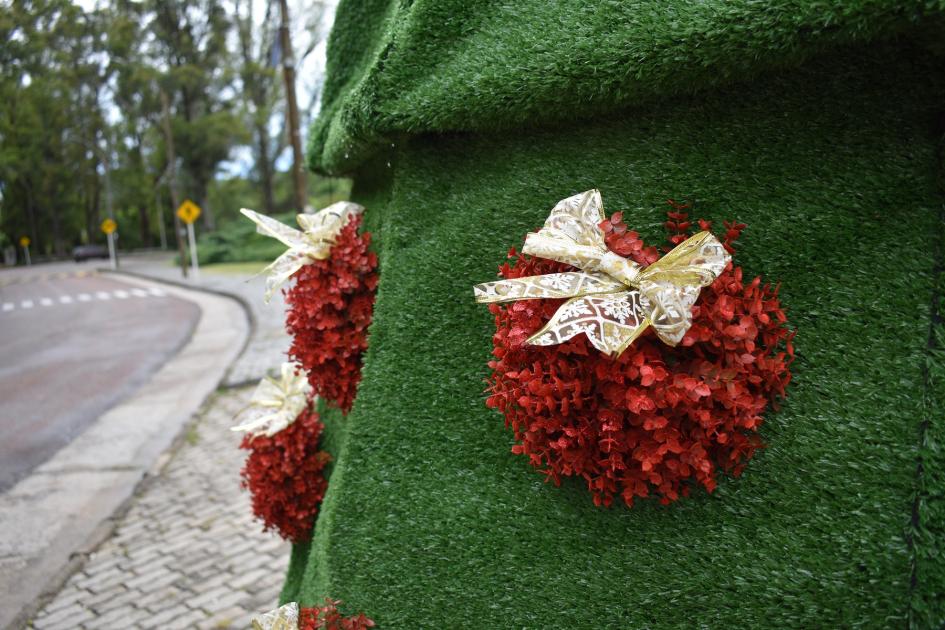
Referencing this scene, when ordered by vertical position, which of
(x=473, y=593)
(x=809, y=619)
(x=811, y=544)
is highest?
(x=811, y=544)

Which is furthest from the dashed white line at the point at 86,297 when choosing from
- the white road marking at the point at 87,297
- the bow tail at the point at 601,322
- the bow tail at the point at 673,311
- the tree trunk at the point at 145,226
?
the tree trunk at the point at 145,226

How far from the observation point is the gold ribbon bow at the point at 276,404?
262 centimetres

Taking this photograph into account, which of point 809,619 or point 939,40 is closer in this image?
point 939,40

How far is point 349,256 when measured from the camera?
2104 millimetres

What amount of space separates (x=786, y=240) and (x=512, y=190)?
1.88 feet

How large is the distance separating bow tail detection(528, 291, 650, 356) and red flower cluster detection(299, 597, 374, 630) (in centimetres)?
92

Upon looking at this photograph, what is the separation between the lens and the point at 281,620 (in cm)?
191

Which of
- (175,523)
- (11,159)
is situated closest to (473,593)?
(175,523)

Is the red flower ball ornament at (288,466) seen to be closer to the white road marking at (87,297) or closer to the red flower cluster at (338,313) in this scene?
the red flower cluster at (338,313)

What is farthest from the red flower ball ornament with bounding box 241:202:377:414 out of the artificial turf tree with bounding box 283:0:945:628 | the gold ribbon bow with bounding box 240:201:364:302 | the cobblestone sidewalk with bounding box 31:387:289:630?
the cobblestone sidewalk with bounding box 31:387:289:630

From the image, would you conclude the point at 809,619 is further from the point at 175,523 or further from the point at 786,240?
the point at 175,523

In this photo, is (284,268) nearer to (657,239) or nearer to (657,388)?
(657,239)

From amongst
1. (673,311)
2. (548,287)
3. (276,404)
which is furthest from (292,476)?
(673,311)

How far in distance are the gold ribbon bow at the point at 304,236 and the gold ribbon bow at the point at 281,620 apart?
86 centimetres
